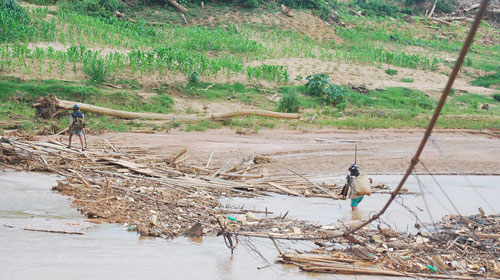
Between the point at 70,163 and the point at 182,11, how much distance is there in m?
26.0

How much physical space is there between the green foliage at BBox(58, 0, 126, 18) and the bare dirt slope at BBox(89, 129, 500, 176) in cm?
1615

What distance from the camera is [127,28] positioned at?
1147 inches

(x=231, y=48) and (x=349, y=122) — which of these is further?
(x=231, y=48)

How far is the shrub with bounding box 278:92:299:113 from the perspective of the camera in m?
21.0

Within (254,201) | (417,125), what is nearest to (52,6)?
(417,125)

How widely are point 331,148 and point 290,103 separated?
15.5ft

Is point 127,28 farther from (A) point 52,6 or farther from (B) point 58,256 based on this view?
(B) point 58,256

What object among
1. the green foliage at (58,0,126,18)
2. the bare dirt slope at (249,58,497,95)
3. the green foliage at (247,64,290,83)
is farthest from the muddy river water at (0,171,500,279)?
the green foliage at (58,0,126,18)

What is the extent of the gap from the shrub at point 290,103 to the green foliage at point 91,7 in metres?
14.5

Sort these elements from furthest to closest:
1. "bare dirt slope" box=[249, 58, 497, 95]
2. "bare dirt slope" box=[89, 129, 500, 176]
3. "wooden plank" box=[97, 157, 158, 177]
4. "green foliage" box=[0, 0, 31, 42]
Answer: "bare dirt slope" box=[249, 58, 497, 95]
"green foliage" box=[0, 0, 31, 42]
"bare dirt slope" box=[89, 129, 500, 176]
"wooden plank" box=[97, 157, 158, 177]

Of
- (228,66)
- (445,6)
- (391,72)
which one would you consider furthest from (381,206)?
(445,6)

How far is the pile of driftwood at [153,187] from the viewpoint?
734 centimetres

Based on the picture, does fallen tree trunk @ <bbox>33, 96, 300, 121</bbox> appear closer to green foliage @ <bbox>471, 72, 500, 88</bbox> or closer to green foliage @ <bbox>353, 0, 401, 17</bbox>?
green foliage @ <bbox>471, 72, 500, 88</bbox>

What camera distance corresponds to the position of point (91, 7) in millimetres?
31156
